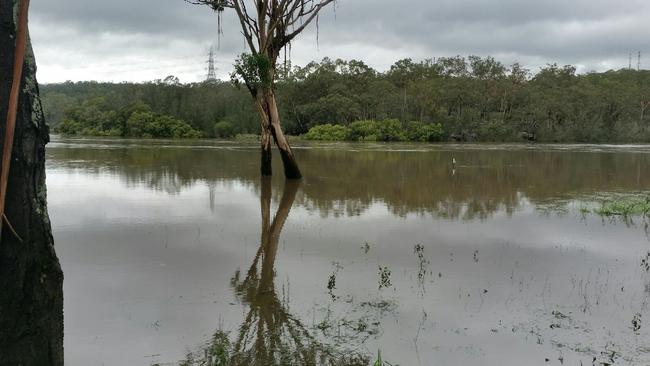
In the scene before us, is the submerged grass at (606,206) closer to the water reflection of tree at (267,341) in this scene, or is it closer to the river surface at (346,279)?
the river surface at (346,279)

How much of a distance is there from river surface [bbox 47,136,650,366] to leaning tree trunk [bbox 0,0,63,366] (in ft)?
3.73

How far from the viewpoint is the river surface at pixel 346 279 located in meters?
4.89

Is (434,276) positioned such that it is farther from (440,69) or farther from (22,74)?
(440,69)

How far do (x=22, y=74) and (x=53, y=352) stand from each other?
5.71ft

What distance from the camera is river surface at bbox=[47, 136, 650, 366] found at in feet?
16.1

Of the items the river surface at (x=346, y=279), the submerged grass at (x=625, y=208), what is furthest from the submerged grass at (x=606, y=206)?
the river surface at (x=346, y=279)

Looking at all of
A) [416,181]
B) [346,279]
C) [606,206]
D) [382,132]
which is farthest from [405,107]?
[346,279]

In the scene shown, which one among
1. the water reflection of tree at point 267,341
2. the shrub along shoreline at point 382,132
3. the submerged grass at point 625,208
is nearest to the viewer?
the water reflection of tree at point 267,341

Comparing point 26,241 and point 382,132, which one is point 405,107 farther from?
point 26,241

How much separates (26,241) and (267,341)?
2276 mm

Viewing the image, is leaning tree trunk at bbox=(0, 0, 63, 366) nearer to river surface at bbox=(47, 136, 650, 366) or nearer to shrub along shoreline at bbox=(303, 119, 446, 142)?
river surface at bbox=(47, 136, 650, 366)

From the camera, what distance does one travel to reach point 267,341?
4.93 m

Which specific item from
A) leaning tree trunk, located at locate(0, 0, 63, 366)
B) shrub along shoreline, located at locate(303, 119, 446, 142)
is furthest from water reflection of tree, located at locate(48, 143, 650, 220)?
shrub along shoreline, located at locate(303, 119, 446, 142)

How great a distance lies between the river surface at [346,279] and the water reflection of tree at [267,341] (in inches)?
0.8
